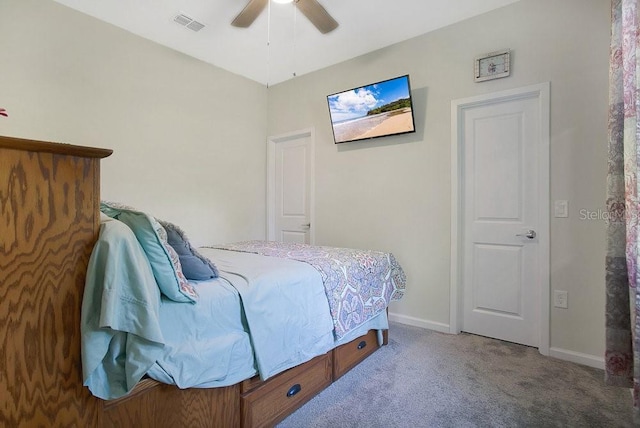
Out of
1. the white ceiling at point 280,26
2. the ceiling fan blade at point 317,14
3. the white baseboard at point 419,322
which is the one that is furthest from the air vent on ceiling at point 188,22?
the white baseboard at point 419,322

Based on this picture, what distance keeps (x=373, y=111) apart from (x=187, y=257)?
2357 millimetres

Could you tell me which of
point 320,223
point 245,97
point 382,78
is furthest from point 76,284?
point 245,97

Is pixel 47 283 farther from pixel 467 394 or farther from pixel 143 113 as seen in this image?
pixel 143 113

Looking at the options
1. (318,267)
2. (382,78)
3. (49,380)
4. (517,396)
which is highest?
(382,78)

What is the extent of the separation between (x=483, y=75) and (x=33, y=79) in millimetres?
3552

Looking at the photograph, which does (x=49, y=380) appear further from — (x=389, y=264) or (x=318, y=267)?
(x=389, y=264)

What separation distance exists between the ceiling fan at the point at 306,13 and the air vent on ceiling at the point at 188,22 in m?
0.53

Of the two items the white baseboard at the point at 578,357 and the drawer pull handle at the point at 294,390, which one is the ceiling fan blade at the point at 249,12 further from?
the white baseboard at the point at 578,357

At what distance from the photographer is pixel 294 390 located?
1730 mm

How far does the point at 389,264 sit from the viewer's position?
8.66 feet

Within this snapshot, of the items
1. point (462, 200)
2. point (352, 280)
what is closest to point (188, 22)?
point (352, 280)

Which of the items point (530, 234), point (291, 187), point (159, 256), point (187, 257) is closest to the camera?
point (159, 256)

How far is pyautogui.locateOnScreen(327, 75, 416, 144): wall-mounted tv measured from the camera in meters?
2.96

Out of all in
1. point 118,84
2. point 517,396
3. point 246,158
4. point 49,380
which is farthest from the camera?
point 246,158
